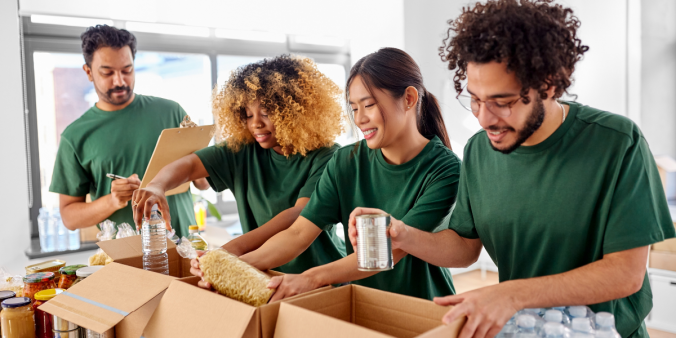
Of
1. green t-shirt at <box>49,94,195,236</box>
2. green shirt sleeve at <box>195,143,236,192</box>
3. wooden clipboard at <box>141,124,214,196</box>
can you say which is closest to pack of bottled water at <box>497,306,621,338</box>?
green shirt sleeve at <box>195,143,236,192</box>

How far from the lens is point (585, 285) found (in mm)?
1079

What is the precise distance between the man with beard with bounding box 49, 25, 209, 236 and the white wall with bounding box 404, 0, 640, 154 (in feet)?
6.77

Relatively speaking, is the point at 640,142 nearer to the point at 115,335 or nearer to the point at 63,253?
the point at 115,335

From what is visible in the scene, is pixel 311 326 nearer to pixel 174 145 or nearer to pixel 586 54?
pixel 174 145

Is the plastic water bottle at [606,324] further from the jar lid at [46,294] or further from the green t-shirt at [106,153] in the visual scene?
the green t-shirt at [106,153]

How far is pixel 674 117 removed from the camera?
4203 millimetres

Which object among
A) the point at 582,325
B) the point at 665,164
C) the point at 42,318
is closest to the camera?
the point at 582,325

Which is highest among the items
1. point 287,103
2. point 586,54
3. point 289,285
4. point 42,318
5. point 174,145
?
point 586,54

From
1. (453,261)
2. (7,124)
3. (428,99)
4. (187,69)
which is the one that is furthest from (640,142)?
(187,69)

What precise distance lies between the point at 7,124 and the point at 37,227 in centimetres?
85

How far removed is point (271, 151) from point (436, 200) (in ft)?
2.54

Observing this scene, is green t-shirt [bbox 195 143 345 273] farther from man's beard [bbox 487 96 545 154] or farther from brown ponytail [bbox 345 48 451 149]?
man's beard [bbox 487 96 545 154]

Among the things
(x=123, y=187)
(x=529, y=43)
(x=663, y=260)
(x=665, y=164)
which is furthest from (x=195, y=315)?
(x=665, y=164)

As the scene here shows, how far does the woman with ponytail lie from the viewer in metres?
1.54
